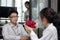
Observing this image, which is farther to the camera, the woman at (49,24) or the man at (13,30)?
the man at (13,30)

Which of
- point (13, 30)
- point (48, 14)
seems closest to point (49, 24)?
point (48, 14)

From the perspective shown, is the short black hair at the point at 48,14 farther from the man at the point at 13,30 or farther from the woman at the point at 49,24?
the man at the point at 13,30

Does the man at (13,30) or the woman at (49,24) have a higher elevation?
the woman at (49,24)

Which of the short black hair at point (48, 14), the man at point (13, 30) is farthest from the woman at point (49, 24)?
the man at point (13, 30)

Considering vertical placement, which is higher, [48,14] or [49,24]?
[48,14]

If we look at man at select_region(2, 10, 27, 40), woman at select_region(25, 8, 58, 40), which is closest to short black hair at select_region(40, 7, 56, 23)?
woman at select_region(25, 8, 58, 40)

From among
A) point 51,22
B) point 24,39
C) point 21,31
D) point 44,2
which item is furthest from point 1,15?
point 51,22

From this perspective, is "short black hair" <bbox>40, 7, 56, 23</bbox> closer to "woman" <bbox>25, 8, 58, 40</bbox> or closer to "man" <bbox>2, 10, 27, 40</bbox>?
"woman" <bbox>25, 8, 58, 40</bbox>

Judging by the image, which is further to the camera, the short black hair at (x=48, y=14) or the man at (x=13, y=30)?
the man at (x=13, y=30)

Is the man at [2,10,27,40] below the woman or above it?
below

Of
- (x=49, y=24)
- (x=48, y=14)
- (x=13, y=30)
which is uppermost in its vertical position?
(x=48, y=14)

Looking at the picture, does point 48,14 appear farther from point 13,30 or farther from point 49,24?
point 13,30

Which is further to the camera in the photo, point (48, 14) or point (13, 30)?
point (13, 30)

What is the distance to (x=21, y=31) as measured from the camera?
3.69 m
